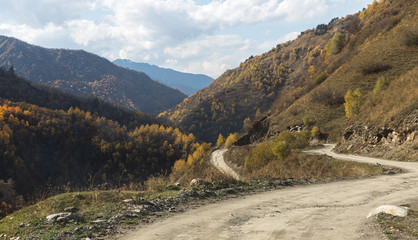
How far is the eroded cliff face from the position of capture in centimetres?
2136

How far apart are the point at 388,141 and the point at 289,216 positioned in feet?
77.7

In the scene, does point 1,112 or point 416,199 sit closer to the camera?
point 416,199

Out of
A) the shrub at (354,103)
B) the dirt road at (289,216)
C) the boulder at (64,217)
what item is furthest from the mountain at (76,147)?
the dirt road at (289,216)

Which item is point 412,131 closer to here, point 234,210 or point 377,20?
point 234,210

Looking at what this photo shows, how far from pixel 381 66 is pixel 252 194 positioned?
168 feet

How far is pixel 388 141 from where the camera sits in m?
24.5

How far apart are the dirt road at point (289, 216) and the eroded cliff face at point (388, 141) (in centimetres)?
1199

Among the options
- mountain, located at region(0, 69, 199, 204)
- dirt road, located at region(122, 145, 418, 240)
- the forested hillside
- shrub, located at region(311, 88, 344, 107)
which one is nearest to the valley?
dirt road, located at region(122, 145, 418, 240)

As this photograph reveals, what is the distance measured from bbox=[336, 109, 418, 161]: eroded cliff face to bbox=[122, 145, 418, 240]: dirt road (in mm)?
11993

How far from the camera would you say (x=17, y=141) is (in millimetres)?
145375

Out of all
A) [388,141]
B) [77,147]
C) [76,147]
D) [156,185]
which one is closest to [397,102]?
[388,141]

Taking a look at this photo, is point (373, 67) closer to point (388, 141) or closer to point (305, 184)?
point (388, 141)

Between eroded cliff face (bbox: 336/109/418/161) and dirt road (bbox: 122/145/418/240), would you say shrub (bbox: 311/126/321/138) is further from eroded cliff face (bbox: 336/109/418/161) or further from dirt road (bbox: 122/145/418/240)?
dirt road (bbox: 122/145/418/240)

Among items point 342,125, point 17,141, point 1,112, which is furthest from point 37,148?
point 342,125
